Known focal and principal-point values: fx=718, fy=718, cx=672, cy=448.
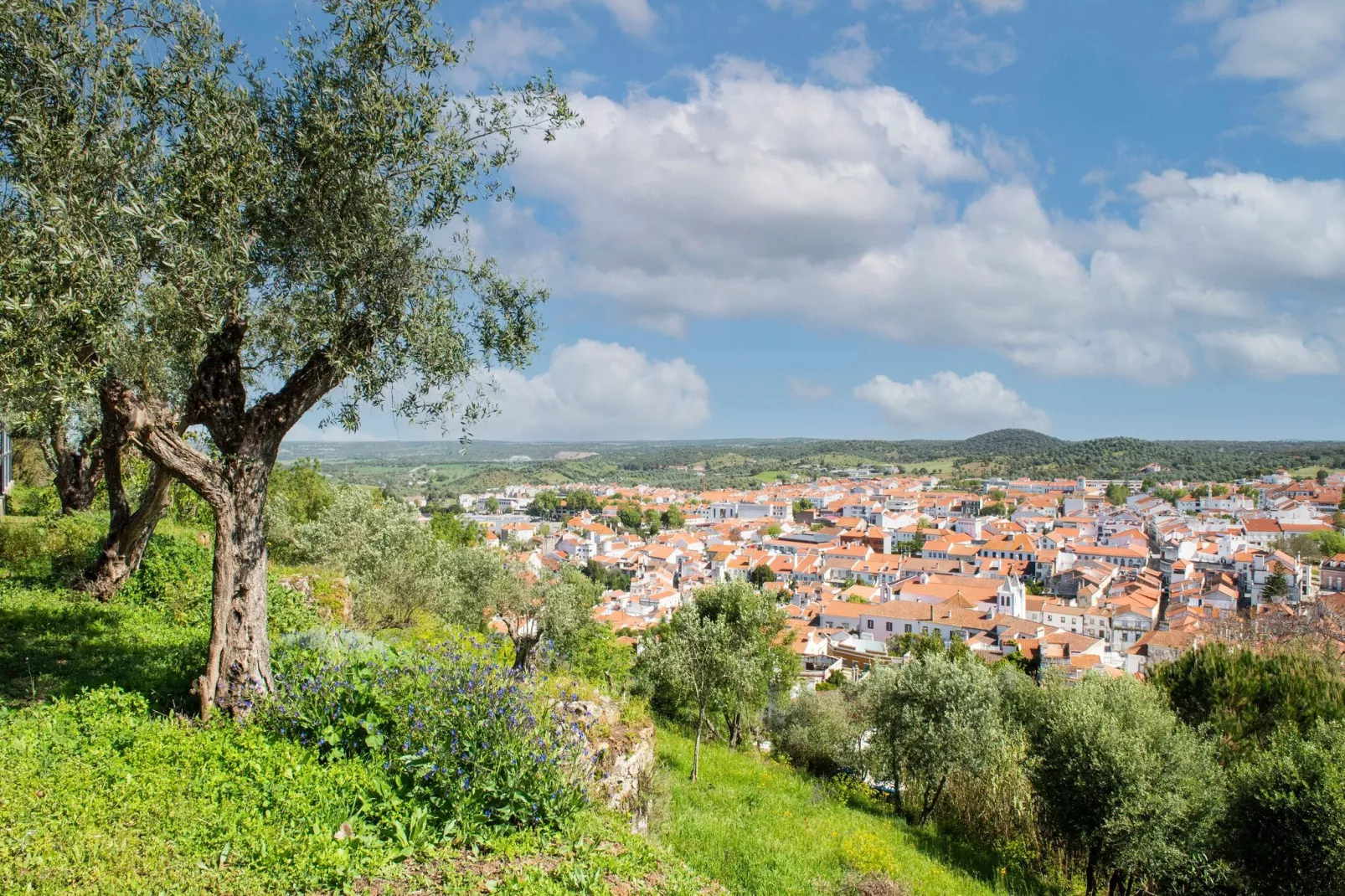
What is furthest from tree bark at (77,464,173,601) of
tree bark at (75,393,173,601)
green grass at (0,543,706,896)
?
green grass at (0,543,706,896)

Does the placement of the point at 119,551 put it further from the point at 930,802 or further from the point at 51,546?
the point at 930,802

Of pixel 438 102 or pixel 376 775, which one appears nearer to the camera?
pixel 376 775

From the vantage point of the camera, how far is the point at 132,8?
6633 mm

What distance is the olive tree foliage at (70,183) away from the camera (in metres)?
5.41

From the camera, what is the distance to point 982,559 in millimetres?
98812

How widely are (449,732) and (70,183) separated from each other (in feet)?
17.8

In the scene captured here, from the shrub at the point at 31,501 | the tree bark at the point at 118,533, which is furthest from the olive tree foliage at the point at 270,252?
the shrub at the point at 31,501

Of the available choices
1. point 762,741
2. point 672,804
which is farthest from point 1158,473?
point 672,804

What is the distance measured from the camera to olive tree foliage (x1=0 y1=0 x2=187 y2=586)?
5.41m

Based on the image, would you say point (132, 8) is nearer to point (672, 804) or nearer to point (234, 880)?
point (234, 880)

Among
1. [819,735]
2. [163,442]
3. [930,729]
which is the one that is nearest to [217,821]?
[163,442]

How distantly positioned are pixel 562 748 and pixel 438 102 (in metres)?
6.30

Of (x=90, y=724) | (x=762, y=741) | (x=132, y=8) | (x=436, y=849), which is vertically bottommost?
(x=762, y=741)

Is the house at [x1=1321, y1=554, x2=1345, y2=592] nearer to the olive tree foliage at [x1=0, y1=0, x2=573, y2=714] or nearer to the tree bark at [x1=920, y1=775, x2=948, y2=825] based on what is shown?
the tree bark at [x1=920, y1=775, x2=948, y2=825]
